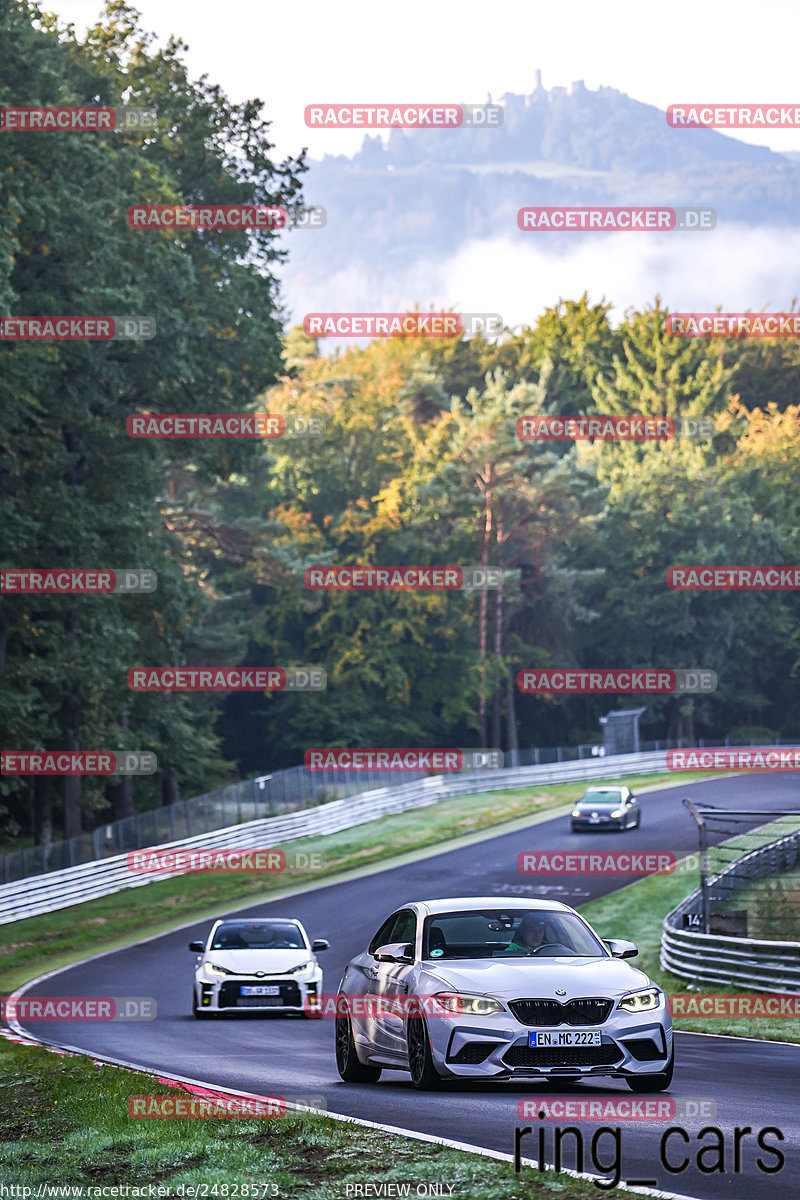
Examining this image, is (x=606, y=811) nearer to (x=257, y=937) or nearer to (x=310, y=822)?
(x=310, y=822)

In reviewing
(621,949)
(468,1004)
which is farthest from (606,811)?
(468,1004)

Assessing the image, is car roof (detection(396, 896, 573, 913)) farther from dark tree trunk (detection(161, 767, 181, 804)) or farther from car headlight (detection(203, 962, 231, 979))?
dark tree trunk (detection(161, 767, 181, 804))

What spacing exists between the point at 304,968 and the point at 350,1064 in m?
9.26

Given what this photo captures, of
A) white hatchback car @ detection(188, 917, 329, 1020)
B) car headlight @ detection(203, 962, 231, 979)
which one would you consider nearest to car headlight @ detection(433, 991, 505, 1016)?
white hatchback car @ detection(188, 917, 329, 1020)

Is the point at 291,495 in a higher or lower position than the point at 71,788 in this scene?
higher

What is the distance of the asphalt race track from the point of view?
9.00 m

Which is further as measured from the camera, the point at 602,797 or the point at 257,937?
the point at 602,797

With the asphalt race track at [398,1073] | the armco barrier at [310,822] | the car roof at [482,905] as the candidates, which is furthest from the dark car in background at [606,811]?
the car roof at [482,905]

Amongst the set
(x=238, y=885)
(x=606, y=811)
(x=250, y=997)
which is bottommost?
(x=238, y=885)

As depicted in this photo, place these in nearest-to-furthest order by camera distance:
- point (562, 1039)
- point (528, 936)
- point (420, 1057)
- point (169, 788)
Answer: point (562, 1039)
point (420, 1057)
point (528, 936)
point (169, 788)

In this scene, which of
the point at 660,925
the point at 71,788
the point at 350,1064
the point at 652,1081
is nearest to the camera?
the point at 652,1081

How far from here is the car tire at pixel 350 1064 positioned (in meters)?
12.8

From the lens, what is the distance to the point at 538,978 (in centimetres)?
1094

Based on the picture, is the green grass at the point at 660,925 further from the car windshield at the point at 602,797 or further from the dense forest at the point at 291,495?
the dense forest at the point at 291,495
